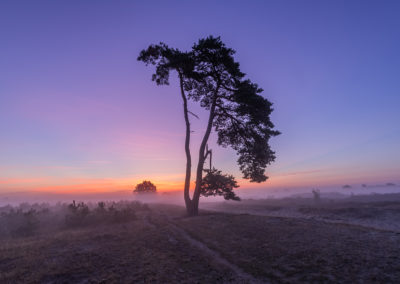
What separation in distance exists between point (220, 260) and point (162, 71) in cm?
1873

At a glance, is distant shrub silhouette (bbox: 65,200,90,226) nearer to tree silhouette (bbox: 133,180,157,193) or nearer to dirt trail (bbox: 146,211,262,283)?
dirt trail (bbox: 146,211,262,283)

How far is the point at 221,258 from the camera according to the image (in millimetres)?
8133

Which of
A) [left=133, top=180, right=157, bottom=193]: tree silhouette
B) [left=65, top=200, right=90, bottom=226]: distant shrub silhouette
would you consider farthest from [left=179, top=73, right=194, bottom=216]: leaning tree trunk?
[left=133, top=180, right=157, bottom=193]: tree silhouette

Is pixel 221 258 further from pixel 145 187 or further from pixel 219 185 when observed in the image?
pixel 145 187

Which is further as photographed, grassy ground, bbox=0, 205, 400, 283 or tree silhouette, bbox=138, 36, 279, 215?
tree silhouette, bbox=138, 36, 279, 215

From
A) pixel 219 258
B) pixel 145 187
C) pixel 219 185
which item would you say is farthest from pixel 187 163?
pixel 145 187

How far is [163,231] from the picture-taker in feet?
44.7

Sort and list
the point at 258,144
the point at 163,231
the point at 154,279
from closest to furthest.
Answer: the point at 154,279, the point at 163,231, the point at 258,144

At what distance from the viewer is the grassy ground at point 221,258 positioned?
20.7 ft

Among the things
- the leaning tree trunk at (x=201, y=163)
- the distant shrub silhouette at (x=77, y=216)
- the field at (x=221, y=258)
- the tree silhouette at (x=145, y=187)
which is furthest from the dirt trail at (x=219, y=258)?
the tree silhouette at (x=145, y=187)

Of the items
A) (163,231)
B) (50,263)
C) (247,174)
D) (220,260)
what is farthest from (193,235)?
(247,174)

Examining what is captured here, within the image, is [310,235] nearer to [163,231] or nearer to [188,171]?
[163,231]

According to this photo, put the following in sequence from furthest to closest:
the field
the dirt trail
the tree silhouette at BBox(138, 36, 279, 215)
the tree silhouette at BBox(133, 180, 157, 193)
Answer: the tree silhouette at BBox(133, 180, 157, 193) < the tree silhouette at BBox(138, 36, 279, 215) < the field < the dirt trail

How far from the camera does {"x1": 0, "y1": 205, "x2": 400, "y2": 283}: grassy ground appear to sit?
630cm
